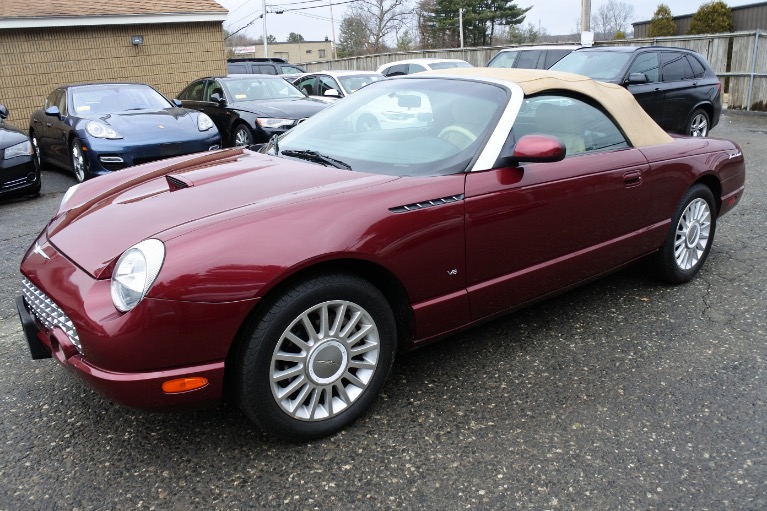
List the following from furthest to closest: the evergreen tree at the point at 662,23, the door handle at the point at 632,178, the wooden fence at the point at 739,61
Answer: the evergreen tree at the point at 662,23 → the wooden fence at the point at 739,61 → the door handle at the point at 632,178

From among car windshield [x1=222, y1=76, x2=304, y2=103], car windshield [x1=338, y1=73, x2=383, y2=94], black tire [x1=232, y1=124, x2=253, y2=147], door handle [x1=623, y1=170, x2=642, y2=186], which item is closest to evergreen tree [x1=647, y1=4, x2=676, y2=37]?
car windshield [x1=338, y1=73, x2=383, y2=94]

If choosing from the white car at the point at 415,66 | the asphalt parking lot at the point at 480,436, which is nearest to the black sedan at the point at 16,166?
the asphalt parking lot at the point at 480,436

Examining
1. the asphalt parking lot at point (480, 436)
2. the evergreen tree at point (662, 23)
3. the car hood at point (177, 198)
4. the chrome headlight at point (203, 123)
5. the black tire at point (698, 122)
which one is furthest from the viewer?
the evergreen tree at point (662, 23)

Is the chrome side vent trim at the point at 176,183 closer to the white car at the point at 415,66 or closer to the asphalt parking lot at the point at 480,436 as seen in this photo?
the asphalt parking lot at the point at 480,436

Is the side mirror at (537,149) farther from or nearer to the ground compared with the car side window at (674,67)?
nearer to the ground

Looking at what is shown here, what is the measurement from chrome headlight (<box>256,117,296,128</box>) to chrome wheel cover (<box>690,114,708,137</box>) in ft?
21.7

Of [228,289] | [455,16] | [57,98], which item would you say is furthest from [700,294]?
[455,16]

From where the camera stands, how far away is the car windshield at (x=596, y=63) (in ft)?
31.5

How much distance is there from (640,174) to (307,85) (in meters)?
10.9

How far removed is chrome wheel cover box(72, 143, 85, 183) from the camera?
7.84 meters

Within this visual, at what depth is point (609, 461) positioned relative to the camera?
2.44m

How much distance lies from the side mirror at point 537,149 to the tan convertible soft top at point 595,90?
1.52 ft

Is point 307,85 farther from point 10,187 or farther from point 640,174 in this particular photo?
point 640,174

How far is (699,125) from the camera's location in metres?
10.6
